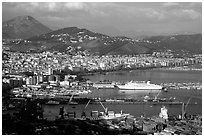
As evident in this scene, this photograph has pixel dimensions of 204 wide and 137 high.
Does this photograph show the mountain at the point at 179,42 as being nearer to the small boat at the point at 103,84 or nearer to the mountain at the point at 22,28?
the small boat at the point at 103,84

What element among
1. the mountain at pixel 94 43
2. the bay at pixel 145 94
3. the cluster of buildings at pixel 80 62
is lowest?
the bay at pixel 145 94

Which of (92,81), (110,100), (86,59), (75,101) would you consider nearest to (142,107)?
(110,100)

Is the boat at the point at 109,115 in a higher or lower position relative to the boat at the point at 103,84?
lower

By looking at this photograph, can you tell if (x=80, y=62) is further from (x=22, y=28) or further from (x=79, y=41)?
(x=22, y=28)

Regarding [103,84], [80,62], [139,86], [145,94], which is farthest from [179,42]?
[80,62]

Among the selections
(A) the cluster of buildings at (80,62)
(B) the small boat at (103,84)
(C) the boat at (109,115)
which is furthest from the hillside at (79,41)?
(C) the boat at (109,115)

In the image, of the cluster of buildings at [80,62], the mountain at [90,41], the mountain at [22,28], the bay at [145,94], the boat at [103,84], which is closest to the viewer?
the bay at [145,94]

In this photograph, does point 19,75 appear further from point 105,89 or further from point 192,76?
point 192,76
